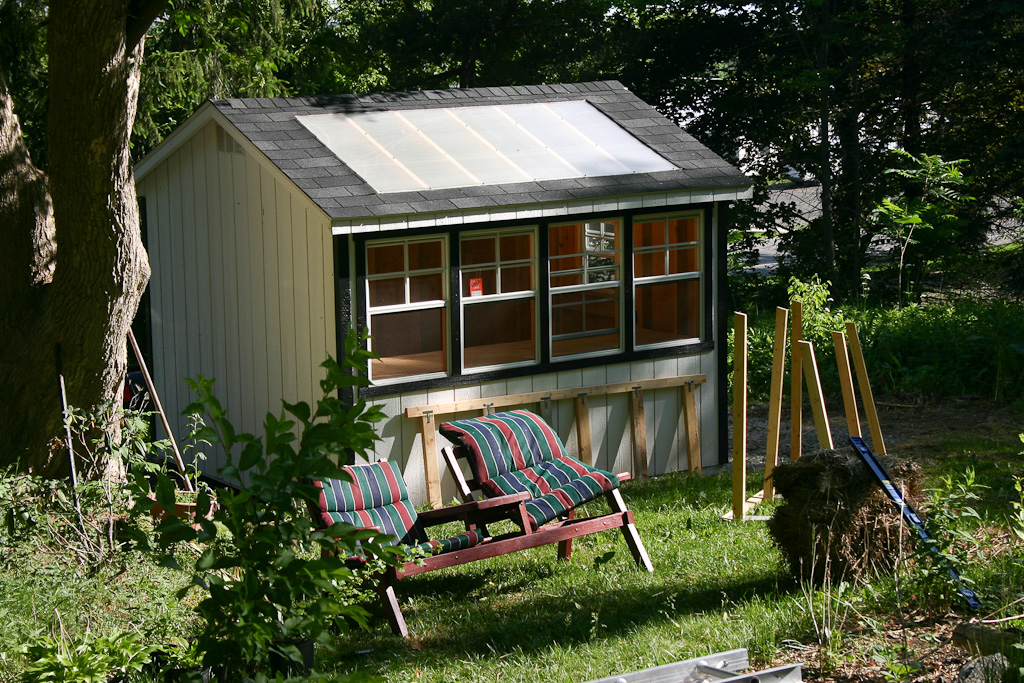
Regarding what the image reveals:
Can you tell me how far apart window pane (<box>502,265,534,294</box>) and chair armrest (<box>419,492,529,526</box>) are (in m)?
2.69

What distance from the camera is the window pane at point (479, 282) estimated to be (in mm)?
8297

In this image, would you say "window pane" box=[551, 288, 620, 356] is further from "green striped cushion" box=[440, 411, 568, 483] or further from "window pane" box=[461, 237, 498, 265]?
"green striped cushion" box=[440, 411, 568, 483]

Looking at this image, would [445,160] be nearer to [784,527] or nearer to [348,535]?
[784,527]

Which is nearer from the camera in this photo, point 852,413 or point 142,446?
point 142,446

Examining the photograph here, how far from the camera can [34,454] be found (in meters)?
6.49

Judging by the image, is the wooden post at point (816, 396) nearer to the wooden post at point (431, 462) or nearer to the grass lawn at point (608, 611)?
the grass lawn at point (608, 611)

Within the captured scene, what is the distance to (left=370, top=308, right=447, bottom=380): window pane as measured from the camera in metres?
8.02

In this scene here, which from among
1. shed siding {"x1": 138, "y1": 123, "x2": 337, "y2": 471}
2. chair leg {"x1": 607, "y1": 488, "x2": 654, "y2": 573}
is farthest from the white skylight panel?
chair leg {"x1": 607, "y1": 488, "x2": 654, "y2": 573}

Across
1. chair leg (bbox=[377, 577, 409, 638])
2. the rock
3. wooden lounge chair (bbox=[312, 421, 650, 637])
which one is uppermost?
wooden lounge chair (bbox=[312, 421, 650, 637])

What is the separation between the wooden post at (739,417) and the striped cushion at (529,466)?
98 cm

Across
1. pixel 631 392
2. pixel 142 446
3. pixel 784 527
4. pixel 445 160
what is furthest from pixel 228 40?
pixel 784 527

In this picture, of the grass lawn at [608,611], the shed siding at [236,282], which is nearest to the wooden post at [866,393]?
the grass lawn at [608,611]

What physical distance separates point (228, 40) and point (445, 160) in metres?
8.30

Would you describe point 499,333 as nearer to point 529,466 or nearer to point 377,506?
point 529,466
